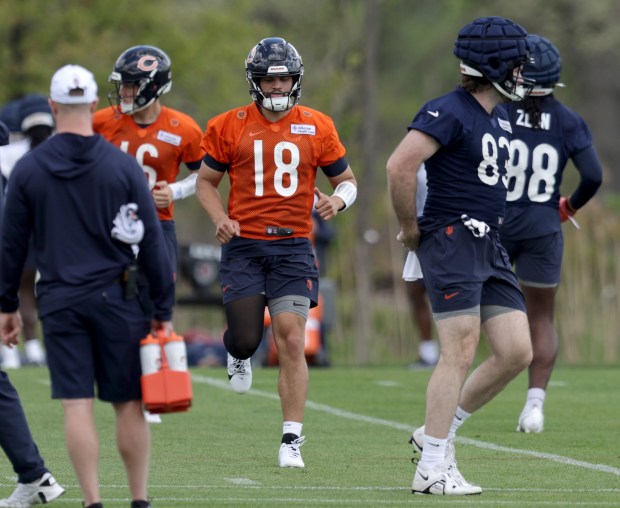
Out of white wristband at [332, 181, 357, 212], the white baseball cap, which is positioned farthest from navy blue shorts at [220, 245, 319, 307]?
the white baseball cap

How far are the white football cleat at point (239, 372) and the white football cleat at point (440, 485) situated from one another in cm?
210

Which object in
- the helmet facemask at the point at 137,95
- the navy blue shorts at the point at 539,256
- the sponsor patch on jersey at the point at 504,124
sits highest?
the helmet facemask at the point at 137,95

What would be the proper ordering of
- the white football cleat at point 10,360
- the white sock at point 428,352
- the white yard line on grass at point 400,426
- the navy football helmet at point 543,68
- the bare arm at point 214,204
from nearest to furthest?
the white yard line on grass at point 400,426
the bare arm at point 214,204
the navy football helmet at point 543,68
the white football cleat at point 10,360
the white sock at point 428,352

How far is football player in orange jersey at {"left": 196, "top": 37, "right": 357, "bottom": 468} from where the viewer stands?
27.9ft

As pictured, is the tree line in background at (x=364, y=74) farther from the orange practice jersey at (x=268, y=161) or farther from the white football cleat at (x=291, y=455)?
the white football cleat at (x=291, y=455)

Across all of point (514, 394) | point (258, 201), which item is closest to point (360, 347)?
point (514, 394)

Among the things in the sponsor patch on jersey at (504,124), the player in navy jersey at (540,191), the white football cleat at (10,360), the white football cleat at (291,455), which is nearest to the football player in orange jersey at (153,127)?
the white football cleat at (291,455)

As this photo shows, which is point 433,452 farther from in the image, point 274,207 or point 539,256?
point 539,256

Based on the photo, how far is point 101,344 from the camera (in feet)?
20.2

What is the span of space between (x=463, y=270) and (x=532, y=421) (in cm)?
298

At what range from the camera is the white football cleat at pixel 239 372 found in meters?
9.07

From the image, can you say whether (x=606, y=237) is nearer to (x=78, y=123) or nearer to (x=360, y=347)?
(x=360, y=347)

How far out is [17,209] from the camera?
20.0ft

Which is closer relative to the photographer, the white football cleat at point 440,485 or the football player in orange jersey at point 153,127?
the white football cleat at point 440,485
